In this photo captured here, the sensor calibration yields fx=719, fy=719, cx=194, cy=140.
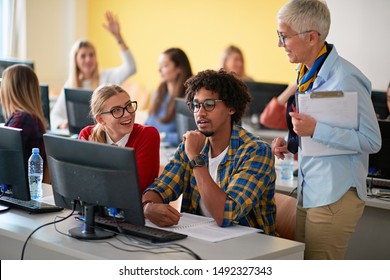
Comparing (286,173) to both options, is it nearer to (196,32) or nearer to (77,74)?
(77,74)

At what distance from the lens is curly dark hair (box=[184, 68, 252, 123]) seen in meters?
2.96

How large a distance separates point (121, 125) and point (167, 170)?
12.9 inches

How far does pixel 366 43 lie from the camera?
6332mm

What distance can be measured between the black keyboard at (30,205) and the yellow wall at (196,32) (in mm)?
4803

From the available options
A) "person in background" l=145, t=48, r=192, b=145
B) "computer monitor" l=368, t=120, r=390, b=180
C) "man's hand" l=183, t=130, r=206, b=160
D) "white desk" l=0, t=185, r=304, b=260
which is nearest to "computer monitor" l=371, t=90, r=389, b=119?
"computer monitor" l=368, t=120, r=390, b=180

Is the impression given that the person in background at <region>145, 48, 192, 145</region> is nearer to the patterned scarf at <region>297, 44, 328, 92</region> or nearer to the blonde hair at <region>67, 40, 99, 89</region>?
the blonde hair at <region>67, 40, 99, 89</region>

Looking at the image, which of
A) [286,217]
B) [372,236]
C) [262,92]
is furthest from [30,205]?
[262,92]

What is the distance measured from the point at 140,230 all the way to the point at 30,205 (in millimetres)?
638

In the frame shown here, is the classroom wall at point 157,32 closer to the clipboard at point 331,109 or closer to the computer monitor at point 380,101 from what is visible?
A: the computer monitor at point 380,101

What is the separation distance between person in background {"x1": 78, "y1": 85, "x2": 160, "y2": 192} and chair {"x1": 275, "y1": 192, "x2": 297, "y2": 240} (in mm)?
633

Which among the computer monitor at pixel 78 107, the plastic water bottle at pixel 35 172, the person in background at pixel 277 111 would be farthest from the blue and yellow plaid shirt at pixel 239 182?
the person in background at pixel 277 111

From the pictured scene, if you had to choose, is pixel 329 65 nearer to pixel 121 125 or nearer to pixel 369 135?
pixel 369 135

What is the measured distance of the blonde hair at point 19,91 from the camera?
4145mm

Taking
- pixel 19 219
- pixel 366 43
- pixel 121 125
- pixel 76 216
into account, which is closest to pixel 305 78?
pixel 121 125
